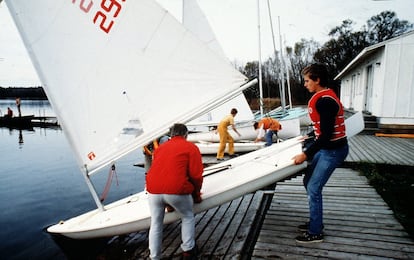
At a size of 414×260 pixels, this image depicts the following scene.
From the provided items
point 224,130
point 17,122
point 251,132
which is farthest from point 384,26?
point 17,122

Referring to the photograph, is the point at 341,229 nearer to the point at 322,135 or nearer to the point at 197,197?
the point at 322,135

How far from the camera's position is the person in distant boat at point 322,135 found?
237cm

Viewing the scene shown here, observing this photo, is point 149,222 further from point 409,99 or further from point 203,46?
point 409,99

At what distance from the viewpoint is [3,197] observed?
7.29m

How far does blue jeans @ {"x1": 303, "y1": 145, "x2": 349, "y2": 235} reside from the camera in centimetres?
250

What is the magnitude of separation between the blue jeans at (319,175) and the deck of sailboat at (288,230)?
11.3 inches

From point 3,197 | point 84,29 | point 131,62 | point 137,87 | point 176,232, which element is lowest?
point 3,197

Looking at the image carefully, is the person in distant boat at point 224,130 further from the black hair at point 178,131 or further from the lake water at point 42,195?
the black hair at point 178,131

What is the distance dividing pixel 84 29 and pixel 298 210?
3458mm

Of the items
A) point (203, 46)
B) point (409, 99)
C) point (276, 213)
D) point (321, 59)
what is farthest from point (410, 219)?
point (321, 59)

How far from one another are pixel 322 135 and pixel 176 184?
4.61ft

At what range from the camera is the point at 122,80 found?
2947 mm

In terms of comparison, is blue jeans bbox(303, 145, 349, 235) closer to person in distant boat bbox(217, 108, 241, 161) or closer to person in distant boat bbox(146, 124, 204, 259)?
person in distant boat bbox(146, 124, 204, 259)

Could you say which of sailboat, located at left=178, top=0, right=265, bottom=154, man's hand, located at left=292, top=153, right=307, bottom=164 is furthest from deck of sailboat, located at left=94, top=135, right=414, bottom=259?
sailboat, located at left=178, top=0, right=265, bottom=154
